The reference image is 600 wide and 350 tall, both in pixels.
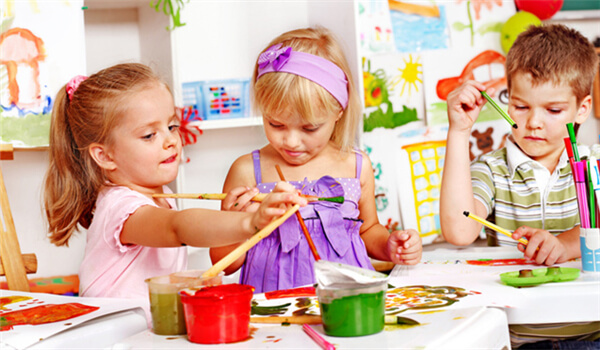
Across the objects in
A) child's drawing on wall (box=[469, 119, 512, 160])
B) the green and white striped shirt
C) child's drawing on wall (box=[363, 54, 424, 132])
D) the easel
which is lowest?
the easel

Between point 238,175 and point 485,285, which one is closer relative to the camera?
point 485,285

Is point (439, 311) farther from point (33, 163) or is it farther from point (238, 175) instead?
point (33, 163)

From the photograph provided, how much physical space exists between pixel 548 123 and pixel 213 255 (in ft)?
2.81

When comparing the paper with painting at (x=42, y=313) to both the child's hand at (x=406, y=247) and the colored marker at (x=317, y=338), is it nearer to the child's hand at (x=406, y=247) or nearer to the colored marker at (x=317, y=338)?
the colored marker at (x=317, y=338)

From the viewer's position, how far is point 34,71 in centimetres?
185

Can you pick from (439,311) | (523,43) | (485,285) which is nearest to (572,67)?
(523,43)

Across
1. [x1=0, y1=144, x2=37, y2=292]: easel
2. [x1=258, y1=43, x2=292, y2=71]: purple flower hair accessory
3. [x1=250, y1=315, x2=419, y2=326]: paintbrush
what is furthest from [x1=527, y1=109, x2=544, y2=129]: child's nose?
[x1=0, y1=144, x2=37, y2=292]: easel

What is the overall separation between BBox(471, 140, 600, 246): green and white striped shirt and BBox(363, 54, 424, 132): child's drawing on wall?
69cm

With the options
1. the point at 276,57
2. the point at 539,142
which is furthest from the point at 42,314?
the point at 539,142

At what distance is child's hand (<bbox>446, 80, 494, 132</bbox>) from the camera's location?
1.29 meters

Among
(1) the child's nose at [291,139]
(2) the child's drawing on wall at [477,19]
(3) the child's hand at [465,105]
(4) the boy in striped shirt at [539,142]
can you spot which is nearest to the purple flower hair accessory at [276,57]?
(1) the child's nose at [291,139]

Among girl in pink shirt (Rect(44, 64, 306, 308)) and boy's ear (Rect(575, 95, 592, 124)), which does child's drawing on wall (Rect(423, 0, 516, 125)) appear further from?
girl in pink shirt (Rect(44, 64, 306, 308))

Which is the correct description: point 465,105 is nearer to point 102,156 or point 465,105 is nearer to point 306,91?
point 306,91

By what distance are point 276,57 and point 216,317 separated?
2.50 feet
